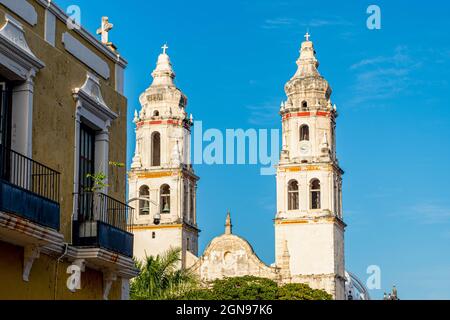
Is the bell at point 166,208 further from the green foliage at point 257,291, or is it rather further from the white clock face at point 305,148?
the green foliage at point 257,291

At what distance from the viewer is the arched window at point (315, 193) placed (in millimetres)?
62000

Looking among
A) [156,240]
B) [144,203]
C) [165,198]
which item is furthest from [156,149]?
[156,240]

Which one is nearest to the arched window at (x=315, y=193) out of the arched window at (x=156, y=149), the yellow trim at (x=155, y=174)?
the yellow trim at (x=155, y=174)

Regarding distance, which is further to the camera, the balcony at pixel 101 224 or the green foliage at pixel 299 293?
the green foliage at pixel 299 293

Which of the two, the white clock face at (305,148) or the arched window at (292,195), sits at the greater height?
the white clock face at (305,148)

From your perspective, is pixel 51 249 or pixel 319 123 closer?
pixel 51 249

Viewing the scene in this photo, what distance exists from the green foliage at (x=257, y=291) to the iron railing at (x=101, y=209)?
3018cm

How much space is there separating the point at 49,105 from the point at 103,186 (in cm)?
162

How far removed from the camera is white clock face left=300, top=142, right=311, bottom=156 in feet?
205

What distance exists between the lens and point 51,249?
48.9 ft

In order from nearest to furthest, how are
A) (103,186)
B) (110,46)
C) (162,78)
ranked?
(103,186)
(110,46)
(162,78)

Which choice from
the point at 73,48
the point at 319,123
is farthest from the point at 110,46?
the point at 319,123
